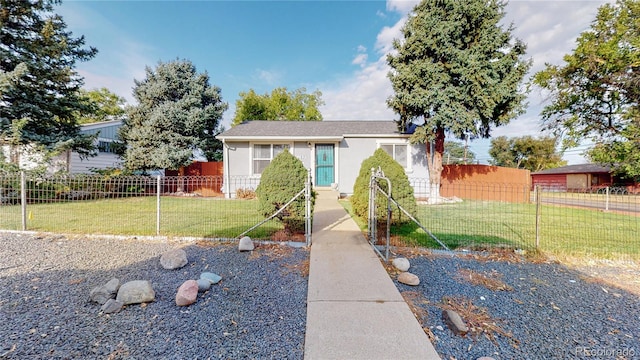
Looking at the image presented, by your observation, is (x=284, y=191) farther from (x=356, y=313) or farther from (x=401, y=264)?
(x=356, y=313)

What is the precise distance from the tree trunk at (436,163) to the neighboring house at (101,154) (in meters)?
16.9

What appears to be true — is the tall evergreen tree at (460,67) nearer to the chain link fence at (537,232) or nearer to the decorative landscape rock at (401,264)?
the chain link fence at (537,232)

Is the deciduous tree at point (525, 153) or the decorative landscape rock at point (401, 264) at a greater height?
the deciduous tree at point (525, 153)

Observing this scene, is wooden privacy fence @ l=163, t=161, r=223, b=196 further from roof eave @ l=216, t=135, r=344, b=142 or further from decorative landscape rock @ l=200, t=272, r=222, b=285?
decorative landscape rock @ l=200, t=272, r=222, b=285

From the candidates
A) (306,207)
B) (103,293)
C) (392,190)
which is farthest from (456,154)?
(103,293)

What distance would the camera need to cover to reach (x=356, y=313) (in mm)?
2605

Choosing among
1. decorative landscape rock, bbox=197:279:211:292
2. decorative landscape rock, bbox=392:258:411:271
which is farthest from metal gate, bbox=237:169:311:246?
decorative landscape rock, bbox=197:279:211:292

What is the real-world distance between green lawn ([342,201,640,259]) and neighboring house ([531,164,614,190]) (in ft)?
91.5

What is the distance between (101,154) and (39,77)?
22.8 ft

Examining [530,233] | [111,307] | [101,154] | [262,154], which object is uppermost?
[101,154]

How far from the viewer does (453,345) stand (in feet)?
7.22

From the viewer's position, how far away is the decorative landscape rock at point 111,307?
2625 millimetres

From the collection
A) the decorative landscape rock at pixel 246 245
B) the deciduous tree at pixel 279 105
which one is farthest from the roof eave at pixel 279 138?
the deciduous tree at pixel 279 105

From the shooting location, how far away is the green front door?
12039 millimetres
